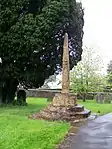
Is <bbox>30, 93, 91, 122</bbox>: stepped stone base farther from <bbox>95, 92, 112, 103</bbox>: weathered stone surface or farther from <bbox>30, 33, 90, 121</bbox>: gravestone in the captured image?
<bbox>95, 92, 112, 103</bbox>: weathered stone surface

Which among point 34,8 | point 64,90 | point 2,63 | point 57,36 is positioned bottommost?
point 64,90

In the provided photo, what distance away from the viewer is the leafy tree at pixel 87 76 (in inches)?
1995

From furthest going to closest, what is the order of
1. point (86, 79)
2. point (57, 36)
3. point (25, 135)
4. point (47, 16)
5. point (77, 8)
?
1. point (86, 79)
2. point (77, 8)
3. point (57, 36)
4. point (47, 16)
5. point (25, 135)

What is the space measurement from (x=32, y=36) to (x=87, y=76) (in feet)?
77.0

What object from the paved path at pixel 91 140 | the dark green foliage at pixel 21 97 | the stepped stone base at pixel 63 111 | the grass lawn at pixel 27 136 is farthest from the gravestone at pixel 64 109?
the dark green foliage at pixel 21 97

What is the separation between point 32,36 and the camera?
28.8m

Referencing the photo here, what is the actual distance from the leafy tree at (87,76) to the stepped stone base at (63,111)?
25846 millimetres

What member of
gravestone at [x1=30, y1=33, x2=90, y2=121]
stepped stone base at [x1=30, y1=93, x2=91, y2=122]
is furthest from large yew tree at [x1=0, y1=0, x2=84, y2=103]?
stepped stone base at [x1=30, y1=93, x2=91, y2=122]

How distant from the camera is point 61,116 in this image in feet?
74.3

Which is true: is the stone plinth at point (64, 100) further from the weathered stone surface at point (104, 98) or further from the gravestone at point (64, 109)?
the weathered stone surface at point (104, 98)

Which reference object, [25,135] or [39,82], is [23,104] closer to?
[39,82]

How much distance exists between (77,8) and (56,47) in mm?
4380

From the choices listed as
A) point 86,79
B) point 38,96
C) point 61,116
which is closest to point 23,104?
point 61,116

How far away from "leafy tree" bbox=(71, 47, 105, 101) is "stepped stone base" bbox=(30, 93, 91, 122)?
25.8 metres
